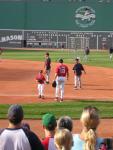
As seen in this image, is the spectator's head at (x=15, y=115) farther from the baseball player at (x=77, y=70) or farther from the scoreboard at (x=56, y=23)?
the scoreboard at (x=56, y=23)

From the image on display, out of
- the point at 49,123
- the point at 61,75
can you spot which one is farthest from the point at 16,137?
the point at 61,75

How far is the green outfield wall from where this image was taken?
252 feet

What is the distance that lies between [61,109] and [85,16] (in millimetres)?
59183

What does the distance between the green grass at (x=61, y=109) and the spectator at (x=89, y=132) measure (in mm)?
11484

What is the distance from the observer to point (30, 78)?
111 ft

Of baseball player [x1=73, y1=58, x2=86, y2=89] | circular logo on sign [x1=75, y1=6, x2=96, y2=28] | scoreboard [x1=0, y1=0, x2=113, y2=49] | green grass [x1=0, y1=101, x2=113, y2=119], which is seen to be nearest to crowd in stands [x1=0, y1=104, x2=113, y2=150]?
green grass [x1=0, y1=101, x2=113, y2=119]

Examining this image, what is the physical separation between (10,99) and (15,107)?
1725cm

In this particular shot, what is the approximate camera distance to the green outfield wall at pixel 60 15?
252 ft

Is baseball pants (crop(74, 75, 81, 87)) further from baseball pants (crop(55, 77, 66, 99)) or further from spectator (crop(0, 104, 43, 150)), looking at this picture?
spectator (crop(0, 104, 43, 150))

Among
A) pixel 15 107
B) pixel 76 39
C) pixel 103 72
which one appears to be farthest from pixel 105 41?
pixel 15 107

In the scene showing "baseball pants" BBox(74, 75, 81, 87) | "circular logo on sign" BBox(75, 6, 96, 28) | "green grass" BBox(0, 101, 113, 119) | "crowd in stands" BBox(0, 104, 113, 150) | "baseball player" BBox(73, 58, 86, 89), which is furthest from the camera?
"circular logo on sign" BBox(75, 6, 96, 28)

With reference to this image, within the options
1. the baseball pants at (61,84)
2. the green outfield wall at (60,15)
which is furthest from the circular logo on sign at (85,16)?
the baseball pants at (61,84)

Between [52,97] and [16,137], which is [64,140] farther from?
[52,97]

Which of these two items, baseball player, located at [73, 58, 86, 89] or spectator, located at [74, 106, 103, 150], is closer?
spectator, located at [74, 106, 103, 150]
